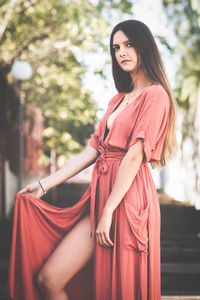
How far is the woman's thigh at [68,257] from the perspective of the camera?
1.74m

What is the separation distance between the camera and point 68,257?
175cm

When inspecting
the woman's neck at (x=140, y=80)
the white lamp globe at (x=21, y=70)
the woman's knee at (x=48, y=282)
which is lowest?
the woman's knee at (x=48, y=282)

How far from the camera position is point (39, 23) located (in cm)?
867

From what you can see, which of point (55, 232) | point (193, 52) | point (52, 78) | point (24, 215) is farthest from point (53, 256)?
point (52, 78)

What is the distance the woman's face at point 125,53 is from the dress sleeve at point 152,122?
220mm

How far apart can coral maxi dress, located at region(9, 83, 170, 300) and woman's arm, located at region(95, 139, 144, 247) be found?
40 mm

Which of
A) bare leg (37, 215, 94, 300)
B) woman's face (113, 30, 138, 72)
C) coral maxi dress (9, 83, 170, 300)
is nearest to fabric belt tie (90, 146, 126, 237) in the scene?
coral maxi dress (9, 83, 170, 300)

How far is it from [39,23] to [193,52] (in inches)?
149

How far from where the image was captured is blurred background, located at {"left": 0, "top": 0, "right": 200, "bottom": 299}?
18.6 ft

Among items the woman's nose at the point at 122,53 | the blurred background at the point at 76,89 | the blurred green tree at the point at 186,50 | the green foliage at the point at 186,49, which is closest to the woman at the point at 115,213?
the woman's nose at the point at 122,53

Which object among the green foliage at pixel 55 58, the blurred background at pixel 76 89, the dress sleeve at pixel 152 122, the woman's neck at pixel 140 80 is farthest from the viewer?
the green foliage at pixel 55 58

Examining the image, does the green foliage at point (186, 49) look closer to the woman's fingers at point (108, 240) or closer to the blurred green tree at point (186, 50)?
the blurred green tree at point (186, 50)

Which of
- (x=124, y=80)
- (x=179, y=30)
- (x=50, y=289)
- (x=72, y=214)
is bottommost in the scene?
(x=50, y=289)

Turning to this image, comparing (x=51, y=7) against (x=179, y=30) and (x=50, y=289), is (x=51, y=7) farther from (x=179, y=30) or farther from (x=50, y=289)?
(x=50, y=289)
